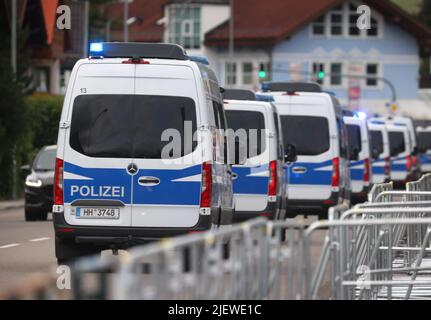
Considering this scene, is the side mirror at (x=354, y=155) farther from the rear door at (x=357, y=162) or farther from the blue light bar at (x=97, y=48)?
the blue light bar at (x=97, y=48)

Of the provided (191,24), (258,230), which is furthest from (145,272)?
(191,24)

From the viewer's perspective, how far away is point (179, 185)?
1616 cm

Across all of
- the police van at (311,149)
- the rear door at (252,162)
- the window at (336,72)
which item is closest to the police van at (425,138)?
the window at (336,72)

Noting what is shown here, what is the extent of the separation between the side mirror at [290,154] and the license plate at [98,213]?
9552 mm

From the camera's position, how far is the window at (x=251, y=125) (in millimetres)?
22703

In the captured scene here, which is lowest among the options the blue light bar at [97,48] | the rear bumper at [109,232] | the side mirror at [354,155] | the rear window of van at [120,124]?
the side mirror at [354,155]

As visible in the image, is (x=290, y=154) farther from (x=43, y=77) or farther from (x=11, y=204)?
(x=43, y=77)

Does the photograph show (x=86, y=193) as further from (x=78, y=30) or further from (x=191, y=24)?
(x=191, y=24)

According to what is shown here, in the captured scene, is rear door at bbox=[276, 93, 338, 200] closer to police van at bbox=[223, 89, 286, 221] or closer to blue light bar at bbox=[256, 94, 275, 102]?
blue light bar at bbox=[256, 94, 275, 102]

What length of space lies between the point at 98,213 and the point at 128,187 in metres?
0.39

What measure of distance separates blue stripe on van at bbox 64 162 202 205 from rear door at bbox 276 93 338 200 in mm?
10993

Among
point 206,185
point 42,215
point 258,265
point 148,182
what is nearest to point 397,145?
point 42,215

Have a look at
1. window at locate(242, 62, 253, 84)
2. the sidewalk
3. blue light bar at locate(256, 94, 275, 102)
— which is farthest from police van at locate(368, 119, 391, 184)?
window at locate(242, 62, 253, 84)

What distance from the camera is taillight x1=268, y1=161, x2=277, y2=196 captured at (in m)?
22.9
